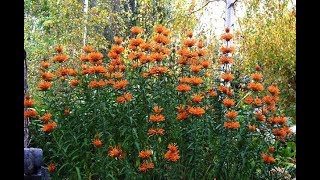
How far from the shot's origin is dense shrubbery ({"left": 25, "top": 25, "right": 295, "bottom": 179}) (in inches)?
96.3

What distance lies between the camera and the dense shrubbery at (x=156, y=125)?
2445 mm

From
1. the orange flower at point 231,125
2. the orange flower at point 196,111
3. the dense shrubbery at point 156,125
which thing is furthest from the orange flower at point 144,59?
the orange flower at point 231,125

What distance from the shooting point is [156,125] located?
2.55m

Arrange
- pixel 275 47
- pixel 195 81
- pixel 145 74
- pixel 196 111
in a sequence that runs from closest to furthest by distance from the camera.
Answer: pixel 196 111, pixel 195 81, pixel 145 74, pixel 275 47

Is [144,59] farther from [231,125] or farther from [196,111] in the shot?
[231,125]

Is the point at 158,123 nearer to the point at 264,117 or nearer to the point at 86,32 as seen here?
the point at 264,117

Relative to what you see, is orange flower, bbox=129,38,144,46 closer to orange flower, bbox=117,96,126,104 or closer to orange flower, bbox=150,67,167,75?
orange flower, bbox=150,67,167,75

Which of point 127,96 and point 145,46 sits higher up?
point 145,46

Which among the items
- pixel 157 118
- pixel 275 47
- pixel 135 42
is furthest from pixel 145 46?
pixel 275 47

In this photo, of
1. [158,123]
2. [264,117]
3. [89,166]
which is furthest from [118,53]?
[264,117]

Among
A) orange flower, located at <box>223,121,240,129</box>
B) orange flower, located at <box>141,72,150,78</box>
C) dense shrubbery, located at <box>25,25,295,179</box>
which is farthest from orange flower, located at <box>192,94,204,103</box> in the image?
orange flower, located at <box>141,72,150,78</box>

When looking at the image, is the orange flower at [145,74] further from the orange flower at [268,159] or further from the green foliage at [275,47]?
the green foliage at [275,47]
